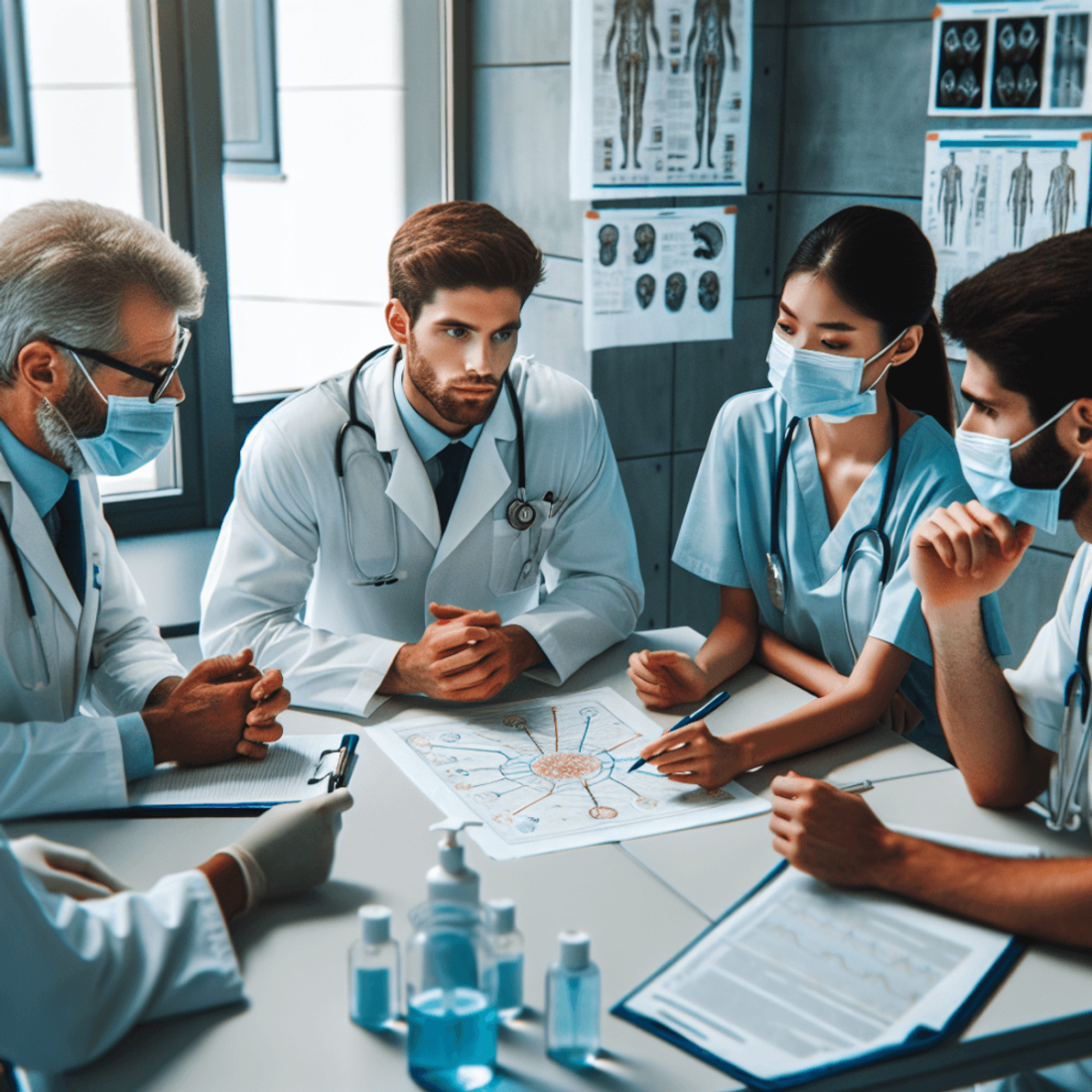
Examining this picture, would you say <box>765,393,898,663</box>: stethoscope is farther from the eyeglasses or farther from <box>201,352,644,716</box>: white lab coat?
the eyeglasses

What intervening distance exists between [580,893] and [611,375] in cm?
190

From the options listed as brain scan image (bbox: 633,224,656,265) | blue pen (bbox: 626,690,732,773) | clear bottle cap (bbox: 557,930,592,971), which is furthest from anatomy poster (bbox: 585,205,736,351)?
clear bottle cap (bbox: 557,930,592,971)

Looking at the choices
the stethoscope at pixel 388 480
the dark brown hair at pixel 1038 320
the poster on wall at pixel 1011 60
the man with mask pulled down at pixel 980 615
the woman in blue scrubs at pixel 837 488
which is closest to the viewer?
the man with mask pulled down at pixel 980 615

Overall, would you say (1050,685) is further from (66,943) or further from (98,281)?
(98,281)

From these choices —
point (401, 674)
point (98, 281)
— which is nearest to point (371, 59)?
point (98, 281)

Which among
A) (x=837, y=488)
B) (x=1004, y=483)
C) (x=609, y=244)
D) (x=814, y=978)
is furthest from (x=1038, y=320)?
(x=609, y=244)

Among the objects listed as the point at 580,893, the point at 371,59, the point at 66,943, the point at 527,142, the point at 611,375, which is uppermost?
the point at 371,59

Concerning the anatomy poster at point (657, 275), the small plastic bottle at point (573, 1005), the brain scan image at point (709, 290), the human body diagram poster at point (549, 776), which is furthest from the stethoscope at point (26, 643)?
the brain scan image at point (709, 290)

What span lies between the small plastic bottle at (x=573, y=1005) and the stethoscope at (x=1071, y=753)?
69cm

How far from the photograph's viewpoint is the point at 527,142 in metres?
2.91

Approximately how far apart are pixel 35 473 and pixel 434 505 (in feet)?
2.06

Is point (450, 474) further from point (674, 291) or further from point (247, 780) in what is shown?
point (674, 291)

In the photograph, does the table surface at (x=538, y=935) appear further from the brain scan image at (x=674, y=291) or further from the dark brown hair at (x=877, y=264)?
the brain scan image at (x=674, y=291)

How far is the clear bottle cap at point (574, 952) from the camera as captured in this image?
939 millimetres
